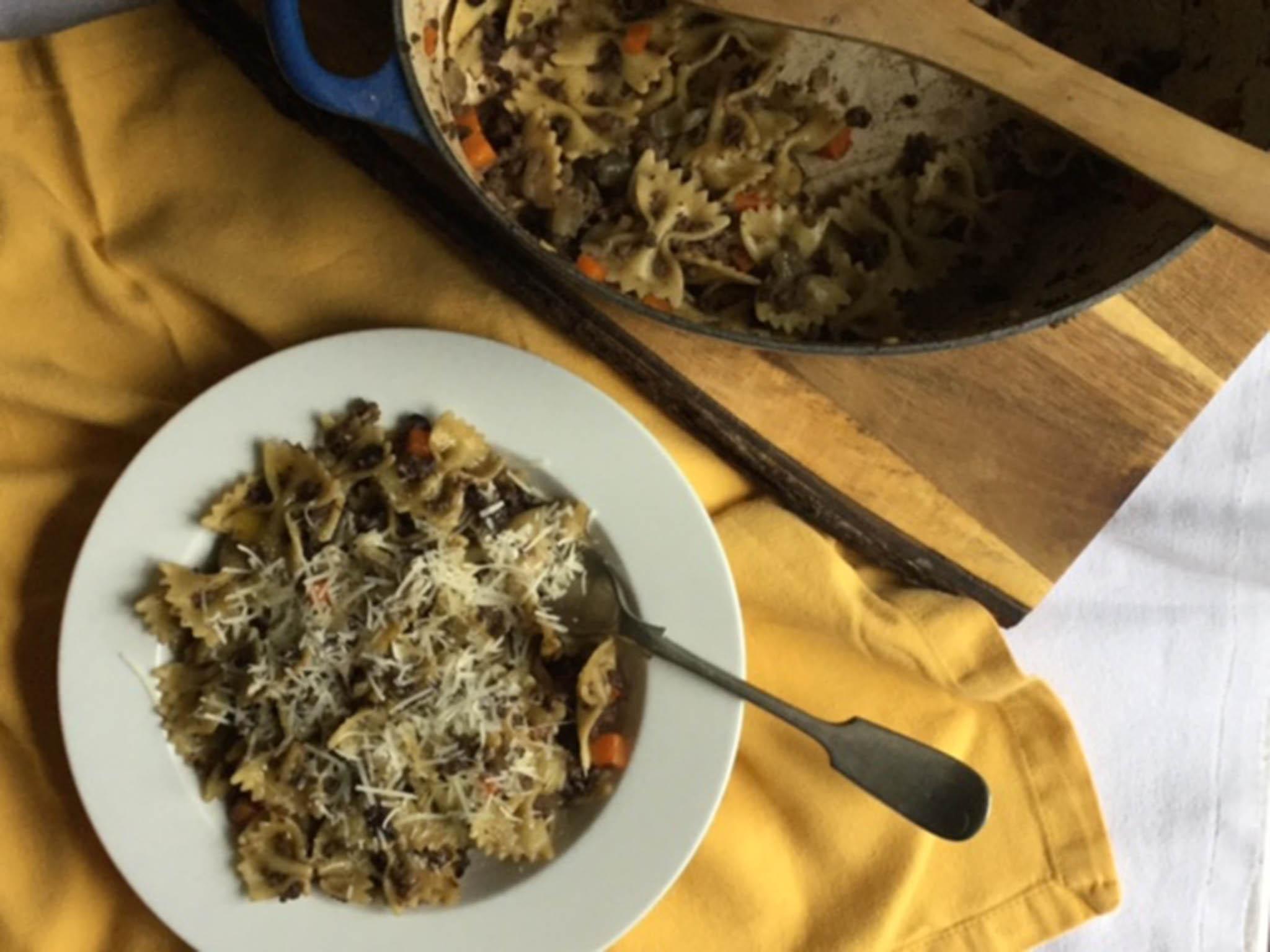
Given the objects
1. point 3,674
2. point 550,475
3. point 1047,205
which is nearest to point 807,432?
point 550,475

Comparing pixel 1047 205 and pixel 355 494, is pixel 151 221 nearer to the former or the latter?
pixel 355 494

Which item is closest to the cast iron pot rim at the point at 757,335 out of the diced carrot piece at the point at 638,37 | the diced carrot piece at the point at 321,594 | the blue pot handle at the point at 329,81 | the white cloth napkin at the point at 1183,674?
the blue pot handle at the point at 329,81

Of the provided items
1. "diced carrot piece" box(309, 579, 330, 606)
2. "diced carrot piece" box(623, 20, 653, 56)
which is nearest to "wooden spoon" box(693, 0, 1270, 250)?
"diced carrot piece" box(623, 20, 653, 56)

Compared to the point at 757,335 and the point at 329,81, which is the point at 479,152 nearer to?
the point at 329,81

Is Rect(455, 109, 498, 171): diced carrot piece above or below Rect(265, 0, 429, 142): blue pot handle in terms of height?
below

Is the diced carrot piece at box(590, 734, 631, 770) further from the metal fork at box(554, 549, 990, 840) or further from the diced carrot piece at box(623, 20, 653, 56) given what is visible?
the diced carrot piece at box(623, 20, 653, 56)

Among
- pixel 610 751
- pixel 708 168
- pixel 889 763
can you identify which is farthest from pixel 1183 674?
pixel 708 168
